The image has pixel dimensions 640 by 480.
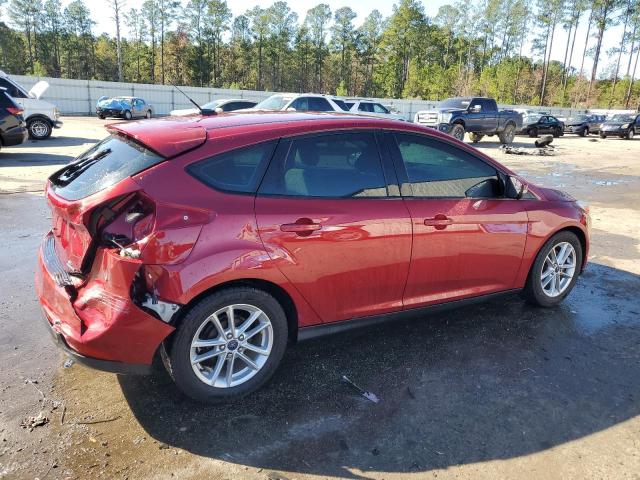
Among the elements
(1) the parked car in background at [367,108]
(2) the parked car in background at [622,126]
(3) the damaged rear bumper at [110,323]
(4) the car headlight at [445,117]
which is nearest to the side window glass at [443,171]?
(3) the damaged rear bumper at [110,323]

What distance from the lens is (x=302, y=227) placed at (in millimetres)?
2951

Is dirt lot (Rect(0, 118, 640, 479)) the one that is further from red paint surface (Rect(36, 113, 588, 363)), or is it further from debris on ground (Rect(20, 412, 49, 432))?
red paint surface (Rect(36, 113, 588, 363))

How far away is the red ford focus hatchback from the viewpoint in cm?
262

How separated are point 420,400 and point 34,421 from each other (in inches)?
89.0

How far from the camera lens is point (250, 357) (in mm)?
3055

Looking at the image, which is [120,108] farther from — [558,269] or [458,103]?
[558,269]

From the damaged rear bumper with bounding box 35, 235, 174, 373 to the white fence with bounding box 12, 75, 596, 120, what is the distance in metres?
33.7

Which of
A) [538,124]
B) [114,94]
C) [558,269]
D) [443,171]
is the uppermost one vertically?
[114,94]

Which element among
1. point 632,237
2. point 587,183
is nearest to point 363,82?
point 587,183

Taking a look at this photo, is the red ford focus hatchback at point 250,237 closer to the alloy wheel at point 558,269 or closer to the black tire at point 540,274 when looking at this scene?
the black tire at point 540,274

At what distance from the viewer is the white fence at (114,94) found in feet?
115

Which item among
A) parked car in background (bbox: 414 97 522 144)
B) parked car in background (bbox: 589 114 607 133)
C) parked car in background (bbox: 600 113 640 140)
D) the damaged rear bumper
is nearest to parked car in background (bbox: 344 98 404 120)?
parked car in background (bbox: 414 97 522 144)

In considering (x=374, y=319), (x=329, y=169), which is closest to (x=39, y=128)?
(x=329, y=169)

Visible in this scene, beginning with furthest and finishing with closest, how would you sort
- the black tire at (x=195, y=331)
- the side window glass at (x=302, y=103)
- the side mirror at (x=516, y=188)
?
the side window glass at (x=302, y=103)
the side mirror at (x=516, y=188)
the black tire at (x=195, y=331)
